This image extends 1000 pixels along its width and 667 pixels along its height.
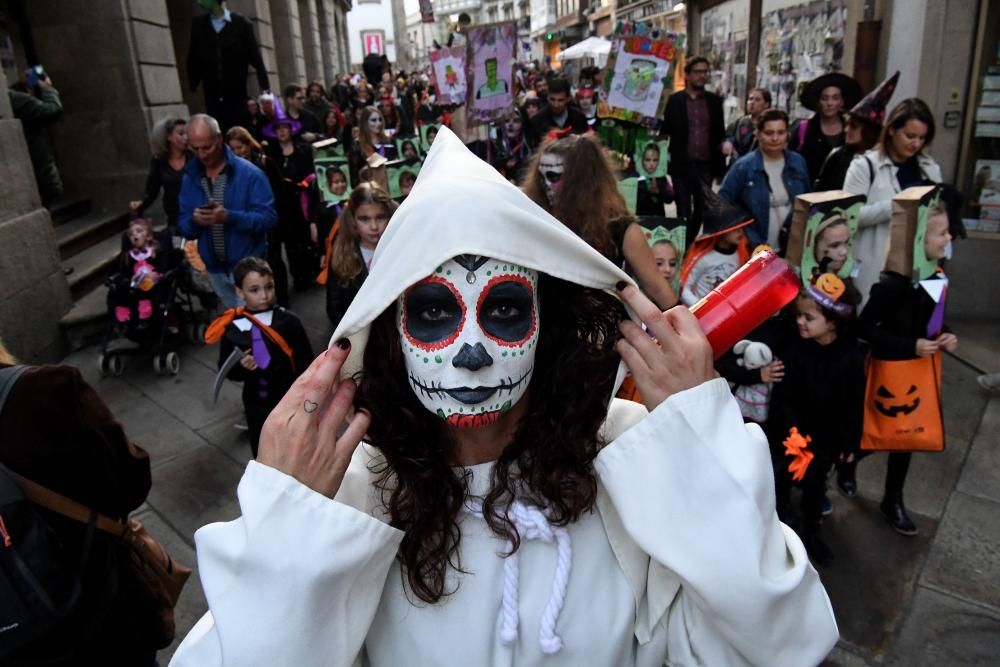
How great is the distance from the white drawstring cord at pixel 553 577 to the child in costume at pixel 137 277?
4902mm

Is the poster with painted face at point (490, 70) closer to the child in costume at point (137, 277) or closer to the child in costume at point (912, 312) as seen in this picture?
the child in costume at point (137, 277)

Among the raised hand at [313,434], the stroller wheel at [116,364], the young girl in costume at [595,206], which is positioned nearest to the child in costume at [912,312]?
the young girl in costume at [595,206]

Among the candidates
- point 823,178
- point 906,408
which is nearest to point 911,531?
point 906,408

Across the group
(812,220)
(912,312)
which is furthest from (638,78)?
(912,312)

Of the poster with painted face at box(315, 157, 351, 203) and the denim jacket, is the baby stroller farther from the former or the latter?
the denim jacket

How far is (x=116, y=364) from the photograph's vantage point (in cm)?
562

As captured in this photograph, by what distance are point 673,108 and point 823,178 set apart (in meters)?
2.14

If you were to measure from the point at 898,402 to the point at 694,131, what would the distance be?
4.46 m

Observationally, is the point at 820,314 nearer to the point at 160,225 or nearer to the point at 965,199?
the point at 965,199

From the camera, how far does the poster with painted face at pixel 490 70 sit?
6.93m

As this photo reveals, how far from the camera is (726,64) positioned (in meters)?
13.0

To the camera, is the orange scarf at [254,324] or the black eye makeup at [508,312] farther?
the orange scarf at [254,324]

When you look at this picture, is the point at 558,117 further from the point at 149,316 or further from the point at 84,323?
the point at 84,323

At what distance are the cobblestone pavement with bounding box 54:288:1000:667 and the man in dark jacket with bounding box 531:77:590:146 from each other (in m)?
4.07
